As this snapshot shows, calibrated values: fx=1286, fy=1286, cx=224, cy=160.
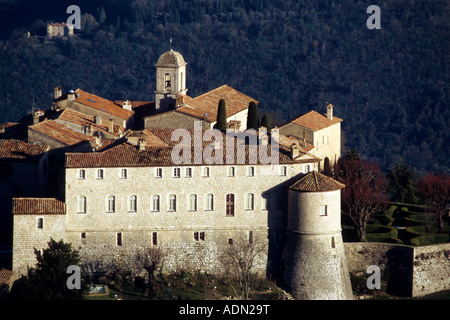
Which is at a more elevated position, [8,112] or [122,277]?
[8,112]

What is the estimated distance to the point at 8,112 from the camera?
18675 cm

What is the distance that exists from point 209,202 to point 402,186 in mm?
20099

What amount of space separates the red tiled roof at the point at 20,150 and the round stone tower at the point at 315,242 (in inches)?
743

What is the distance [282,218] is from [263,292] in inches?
192

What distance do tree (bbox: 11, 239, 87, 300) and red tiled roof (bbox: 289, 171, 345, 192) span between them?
1437cm

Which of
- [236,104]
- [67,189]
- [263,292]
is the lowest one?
[263,292]

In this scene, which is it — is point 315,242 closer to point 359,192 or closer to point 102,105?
point 359,192

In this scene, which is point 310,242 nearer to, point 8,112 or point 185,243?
point 185,243

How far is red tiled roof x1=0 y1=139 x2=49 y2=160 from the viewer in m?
87.2

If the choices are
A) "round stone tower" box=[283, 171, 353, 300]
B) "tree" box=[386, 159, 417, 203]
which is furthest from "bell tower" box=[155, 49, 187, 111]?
"round stone tower" box=[283, 171, 353, 300]

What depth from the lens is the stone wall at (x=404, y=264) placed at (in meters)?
82.4
